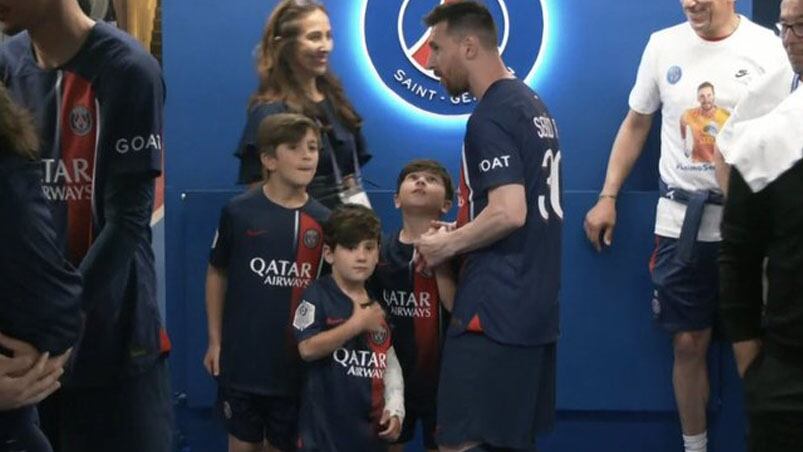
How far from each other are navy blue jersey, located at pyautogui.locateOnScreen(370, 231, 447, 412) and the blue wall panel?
108 cm

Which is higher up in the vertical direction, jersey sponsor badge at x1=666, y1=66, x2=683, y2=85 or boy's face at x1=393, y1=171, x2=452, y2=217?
jersey sponsor badge at x1=666, y1=66, x2=683, y2=85

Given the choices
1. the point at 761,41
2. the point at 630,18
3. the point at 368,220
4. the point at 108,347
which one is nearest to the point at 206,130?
the point at 368,220

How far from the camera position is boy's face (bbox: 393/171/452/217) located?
14.4 feet

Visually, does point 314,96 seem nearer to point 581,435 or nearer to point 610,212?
point 610,212

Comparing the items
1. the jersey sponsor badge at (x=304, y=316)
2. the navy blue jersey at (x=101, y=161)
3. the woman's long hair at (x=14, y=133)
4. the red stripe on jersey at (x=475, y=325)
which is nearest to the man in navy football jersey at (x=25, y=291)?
the woman's long hair at (x=14, y=133)

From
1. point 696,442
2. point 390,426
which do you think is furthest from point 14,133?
point 696,442

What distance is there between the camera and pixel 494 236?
3803 millimetres

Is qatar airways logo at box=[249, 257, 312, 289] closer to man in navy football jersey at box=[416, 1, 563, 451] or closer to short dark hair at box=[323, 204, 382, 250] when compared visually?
short dark hair at box=[323, 204, 382, 250]

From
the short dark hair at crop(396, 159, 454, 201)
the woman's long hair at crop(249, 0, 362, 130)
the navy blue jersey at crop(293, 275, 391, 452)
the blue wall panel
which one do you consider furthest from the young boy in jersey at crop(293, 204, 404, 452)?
the blue wall panel

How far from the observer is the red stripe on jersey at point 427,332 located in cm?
436

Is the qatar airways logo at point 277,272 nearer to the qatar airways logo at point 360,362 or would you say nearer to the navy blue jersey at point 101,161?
the qatar airways logo at point 360,362

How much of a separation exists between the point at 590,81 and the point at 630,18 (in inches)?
12.2

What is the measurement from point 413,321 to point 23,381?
2.17 m

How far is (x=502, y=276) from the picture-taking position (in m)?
3.85
